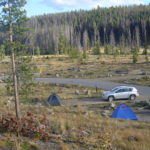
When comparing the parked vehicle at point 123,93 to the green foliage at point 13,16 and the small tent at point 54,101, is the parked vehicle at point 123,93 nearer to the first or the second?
the small tent at point 54,101

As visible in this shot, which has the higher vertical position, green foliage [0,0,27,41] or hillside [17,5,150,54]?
hillside [17,5,150,54]

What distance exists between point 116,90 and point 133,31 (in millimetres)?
103018

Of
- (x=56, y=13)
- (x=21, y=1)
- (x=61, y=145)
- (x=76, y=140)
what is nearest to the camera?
(x=61, y=145)

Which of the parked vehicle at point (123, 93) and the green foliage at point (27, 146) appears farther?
the parked vehicle at point (123, 93)

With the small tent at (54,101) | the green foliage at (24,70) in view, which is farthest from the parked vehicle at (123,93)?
the green foliage at (24,70)

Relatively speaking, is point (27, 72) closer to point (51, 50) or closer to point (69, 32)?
point (51, 50)

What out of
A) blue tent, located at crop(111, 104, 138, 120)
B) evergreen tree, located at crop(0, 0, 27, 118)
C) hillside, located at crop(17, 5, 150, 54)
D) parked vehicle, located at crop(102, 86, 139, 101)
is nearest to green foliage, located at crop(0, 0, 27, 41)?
evergreen tree, located at crop(0, 0, 27, 118)

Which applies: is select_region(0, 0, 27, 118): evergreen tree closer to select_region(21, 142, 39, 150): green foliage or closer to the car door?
select_region(21, 142, 39, 150): green foliage

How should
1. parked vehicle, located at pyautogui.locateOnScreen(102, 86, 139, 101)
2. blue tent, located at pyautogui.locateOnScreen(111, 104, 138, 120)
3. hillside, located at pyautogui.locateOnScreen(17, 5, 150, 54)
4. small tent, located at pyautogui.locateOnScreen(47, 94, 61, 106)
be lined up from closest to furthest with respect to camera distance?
blue tent, located at pyautogui.locateOnScreen(111, 104, 138, 120) → small tent, located at pyautogui.locateOnScreen(47, 94, 61, 106) → parked vehicle, located at pyautogui.locateOnScreen(102, 86, 139, 101) → hillside, located at pyautogui.locateOnScreen(17, 5, 150, 54)

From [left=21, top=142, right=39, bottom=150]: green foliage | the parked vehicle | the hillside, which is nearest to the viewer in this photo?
[left=21, top=142, right=39, bottom=150]: green foliage

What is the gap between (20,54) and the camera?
15.3 m

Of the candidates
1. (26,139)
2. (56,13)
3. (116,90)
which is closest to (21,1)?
(26,139)

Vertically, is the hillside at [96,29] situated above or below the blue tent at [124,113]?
above

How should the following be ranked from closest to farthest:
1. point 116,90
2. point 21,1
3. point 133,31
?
1. point 21,1
2. point 116,90
3. point 133,31
